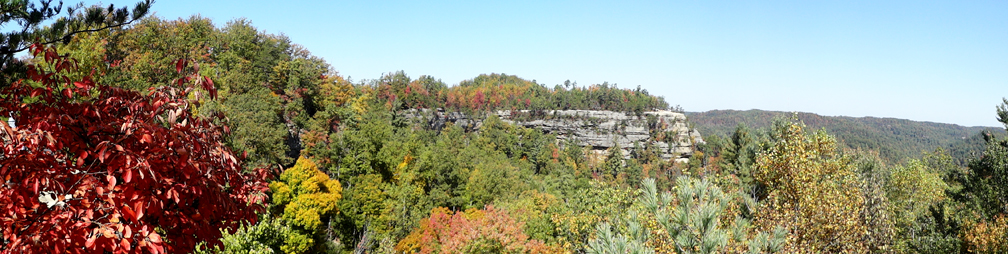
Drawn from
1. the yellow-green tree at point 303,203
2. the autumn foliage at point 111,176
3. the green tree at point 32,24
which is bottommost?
the yellow-green tree at point 303,203

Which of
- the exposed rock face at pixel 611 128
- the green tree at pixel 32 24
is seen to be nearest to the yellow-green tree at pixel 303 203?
the green tree at pixel 32 24

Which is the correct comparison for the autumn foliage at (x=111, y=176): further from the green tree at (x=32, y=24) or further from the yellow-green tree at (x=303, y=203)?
the yellow-green tree at (x=303, y=203)

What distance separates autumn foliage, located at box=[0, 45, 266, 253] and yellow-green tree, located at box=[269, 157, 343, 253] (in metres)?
19.0

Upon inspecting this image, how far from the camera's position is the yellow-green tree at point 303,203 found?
22.8 meters

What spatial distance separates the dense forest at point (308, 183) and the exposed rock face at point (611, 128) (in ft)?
172

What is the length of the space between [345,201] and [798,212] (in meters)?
23.0

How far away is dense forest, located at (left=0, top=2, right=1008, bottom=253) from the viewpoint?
11.8ft

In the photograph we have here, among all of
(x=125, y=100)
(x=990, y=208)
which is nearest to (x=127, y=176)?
(x=125, y=100)

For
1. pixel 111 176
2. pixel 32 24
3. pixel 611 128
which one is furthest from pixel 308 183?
pixel 611 128

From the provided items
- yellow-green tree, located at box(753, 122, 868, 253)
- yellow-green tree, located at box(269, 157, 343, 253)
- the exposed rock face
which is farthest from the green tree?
the exposed rock face

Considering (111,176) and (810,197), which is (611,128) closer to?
(810,197)

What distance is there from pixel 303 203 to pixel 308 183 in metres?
1.00

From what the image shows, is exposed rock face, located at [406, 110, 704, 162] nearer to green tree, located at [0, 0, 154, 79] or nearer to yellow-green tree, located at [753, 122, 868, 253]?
yellow-green tree, located at [753, 122, 868, 253]

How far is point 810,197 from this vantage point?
37.6ft
